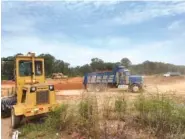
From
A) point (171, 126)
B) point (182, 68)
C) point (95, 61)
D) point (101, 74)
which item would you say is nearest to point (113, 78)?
point (101, 74)

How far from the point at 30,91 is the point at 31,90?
0.16ft

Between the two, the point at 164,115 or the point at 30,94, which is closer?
the point at 164,115

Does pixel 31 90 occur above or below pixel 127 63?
below

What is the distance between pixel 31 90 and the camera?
10.7 meters

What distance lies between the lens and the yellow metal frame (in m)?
10.5

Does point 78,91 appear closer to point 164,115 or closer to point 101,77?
point 101,77

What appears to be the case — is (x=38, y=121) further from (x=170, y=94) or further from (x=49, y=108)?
(x=170, y=94)

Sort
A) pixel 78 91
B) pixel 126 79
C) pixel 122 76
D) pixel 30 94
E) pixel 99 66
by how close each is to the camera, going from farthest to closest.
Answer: pixel 99 66 < pixel 122 76 < pixel 126 79 < pixel 78 91 < pixel 30 94

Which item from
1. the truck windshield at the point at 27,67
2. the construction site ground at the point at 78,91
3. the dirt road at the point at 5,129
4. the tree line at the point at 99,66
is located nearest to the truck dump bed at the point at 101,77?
the construction site ground at the point at 78,91

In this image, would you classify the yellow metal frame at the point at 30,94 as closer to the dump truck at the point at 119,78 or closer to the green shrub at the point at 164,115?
the green shrub at the point at 164,115

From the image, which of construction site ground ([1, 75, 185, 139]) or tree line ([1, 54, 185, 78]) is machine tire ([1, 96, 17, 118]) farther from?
tree line ([1, 54, 185, 78])

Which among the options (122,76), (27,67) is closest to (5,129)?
(27,67)

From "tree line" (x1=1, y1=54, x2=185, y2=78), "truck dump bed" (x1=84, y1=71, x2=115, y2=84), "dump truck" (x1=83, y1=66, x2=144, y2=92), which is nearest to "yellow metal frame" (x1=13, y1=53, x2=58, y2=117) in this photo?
"dump truck" (x1=83, y1=66, x2=144, y2=92)

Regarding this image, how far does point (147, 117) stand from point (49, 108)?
392cm
